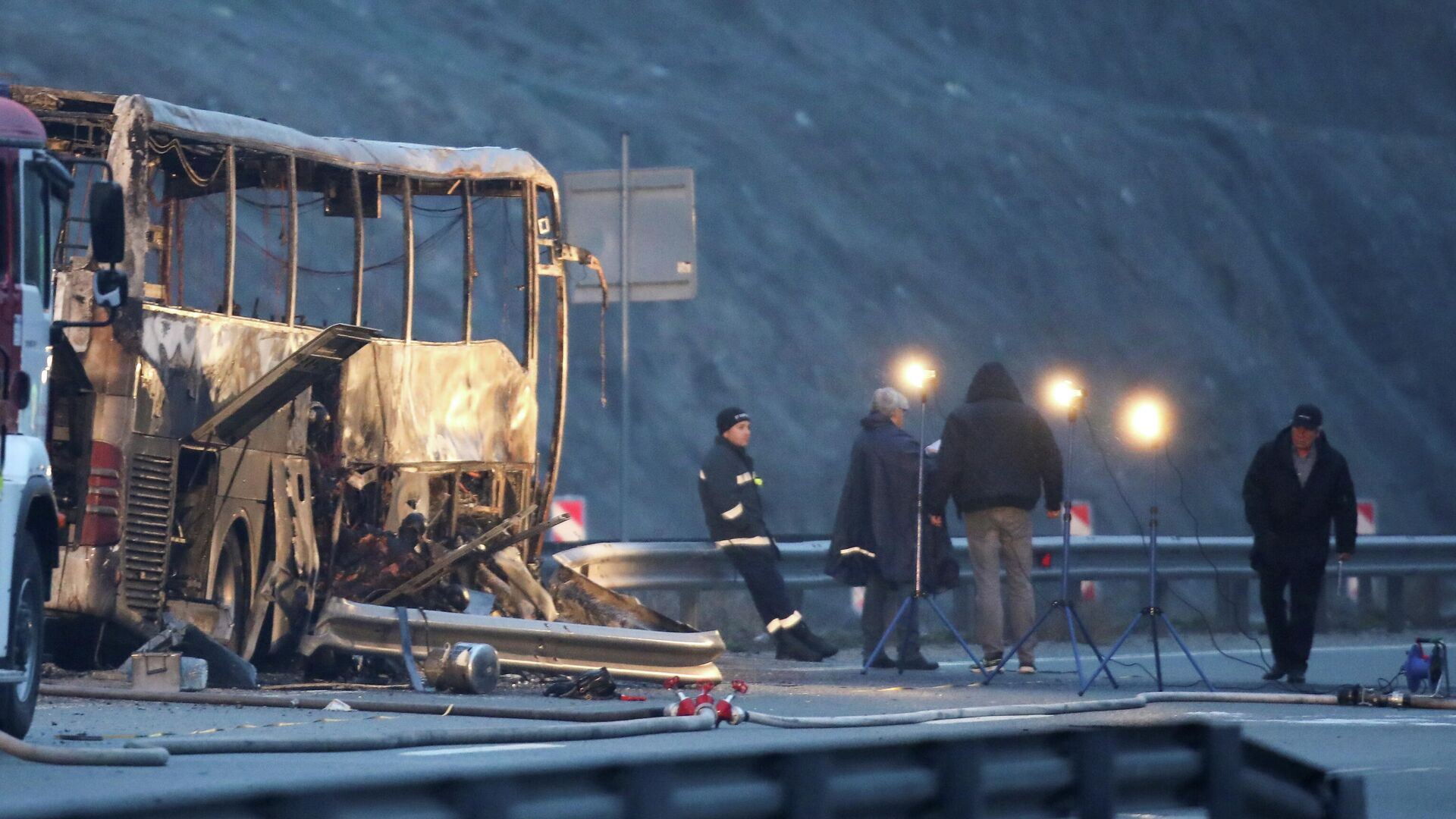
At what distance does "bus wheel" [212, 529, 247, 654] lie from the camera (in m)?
13.8

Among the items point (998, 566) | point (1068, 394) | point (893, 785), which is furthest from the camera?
point (998, 566)

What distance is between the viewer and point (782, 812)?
4.45 metres

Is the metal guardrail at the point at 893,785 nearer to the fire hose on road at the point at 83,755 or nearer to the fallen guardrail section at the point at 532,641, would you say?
the fire hose on road at the point at 83,755

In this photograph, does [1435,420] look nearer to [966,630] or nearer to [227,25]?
[227,25]

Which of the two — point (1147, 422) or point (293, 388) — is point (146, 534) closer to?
point (293, 388)

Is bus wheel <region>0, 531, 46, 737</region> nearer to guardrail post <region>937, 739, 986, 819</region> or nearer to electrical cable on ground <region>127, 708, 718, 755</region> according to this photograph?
electrical cable on ground <region>127, 708, 718, 755</region>

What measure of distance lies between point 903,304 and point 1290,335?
1028 centimetres

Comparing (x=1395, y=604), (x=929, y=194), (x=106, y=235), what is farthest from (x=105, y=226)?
(x=929, y=194)

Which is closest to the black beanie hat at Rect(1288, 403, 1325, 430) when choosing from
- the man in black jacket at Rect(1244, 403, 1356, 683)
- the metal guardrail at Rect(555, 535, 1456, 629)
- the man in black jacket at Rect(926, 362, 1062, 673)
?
the man in black jacket at Rect(1244, 403, 1356, 683)

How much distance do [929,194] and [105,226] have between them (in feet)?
153

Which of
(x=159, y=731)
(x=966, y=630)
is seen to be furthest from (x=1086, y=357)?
(x=159, y=731)

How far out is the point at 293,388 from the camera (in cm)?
1399

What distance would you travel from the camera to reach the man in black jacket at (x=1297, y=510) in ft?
52.2

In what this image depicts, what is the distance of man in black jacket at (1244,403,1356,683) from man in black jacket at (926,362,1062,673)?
1.33 metres
